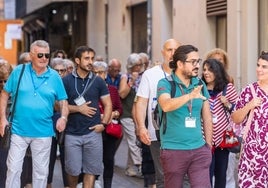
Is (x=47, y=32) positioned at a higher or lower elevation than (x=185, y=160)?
higher

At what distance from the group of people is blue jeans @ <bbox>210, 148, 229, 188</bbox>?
0.01m

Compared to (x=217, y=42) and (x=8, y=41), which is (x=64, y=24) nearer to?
(x=8, y=41)

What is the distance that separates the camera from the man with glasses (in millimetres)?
7406

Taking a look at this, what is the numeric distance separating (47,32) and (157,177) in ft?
92.4

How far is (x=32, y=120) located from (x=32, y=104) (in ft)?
0.57

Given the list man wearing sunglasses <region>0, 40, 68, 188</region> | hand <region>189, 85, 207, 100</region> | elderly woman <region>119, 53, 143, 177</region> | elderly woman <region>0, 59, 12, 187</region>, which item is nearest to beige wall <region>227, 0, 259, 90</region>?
elderly woman <region>119, 53, 143, 177</region>

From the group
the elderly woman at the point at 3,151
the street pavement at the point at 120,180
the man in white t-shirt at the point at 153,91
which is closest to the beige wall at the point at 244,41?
the street pavement at the point at 120,180

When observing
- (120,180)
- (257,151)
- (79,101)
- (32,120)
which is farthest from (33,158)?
(120,180)

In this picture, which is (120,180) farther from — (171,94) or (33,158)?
(171,94)

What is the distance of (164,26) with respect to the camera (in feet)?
62.8

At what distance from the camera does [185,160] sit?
7406 mm

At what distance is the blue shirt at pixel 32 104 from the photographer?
856 centimetres

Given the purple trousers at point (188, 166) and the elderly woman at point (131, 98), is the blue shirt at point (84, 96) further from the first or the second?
the elderly woman at point (131, 98)

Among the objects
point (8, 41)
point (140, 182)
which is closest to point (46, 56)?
point (140, 182)
